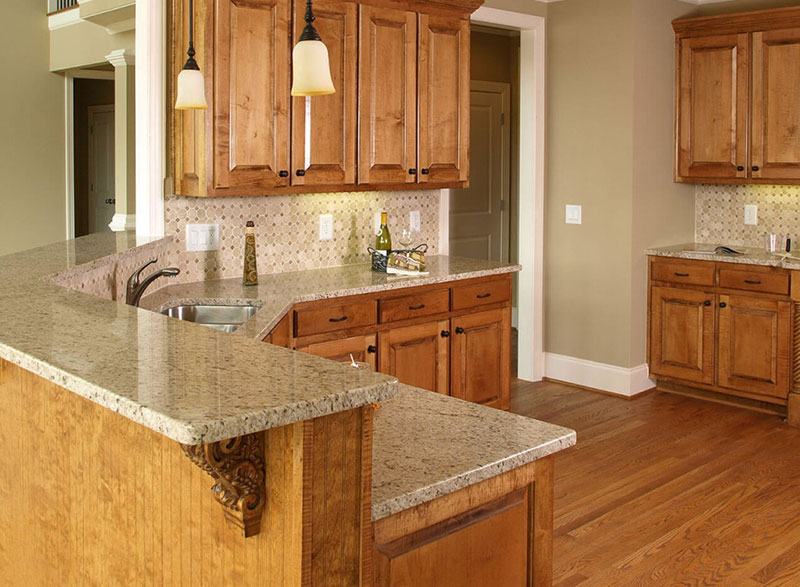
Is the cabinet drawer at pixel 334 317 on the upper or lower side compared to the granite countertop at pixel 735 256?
lower

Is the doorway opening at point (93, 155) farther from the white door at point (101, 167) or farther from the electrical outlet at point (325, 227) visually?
the electrical outlet at point (325, 227)

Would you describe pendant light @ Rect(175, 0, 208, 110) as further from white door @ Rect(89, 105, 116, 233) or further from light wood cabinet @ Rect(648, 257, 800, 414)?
white door @ Rect(89, 105, 116, 233)

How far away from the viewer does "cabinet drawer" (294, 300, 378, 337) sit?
12.6ft

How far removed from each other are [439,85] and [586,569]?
2699mm

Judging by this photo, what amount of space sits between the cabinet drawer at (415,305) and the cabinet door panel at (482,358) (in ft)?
0.52

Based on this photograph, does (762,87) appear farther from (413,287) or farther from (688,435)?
(413,287)

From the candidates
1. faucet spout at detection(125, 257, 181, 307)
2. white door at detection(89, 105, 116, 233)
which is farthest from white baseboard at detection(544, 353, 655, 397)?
white door at detection(89, 105, 116, 233)

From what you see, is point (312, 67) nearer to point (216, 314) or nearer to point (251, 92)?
point (251, 92)

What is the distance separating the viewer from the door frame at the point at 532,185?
5.84 metres

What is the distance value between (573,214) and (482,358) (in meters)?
1.54

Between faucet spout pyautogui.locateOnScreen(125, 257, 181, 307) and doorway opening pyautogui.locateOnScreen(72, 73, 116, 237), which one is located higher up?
doorway opening pyautogui.locateOnScreen(72, 73, 116, 237)

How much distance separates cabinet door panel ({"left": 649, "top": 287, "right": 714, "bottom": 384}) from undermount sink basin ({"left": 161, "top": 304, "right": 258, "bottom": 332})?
3.07 m

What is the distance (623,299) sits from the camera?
565 centimetres

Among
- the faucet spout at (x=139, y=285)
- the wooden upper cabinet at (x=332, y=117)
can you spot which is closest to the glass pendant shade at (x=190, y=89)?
the faucet spout at (x=139, y=285)
